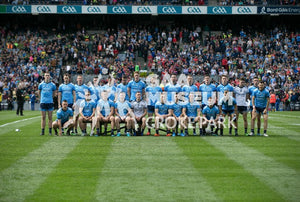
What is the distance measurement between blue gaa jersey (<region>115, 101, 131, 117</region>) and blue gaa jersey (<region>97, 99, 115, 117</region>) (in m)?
0.18

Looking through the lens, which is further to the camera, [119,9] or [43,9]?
[43,9]

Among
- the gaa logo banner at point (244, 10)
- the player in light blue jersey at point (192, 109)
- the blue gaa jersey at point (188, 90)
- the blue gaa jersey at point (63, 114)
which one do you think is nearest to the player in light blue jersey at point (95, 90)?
the blue gaa jersey at point (63, 114)

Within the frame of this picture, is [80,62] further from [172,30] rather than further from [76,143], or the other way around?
[76,143]

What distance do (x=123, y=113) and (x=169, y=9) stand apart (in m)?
28.4

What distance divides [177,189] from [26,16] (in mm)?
40275

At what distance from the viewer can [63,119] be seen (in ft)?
49.5

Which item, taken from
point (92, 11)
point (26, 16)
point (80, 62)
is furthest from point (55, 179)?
point (26, 16)

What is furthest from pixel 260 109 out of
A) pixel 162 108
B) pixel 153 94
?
pixel 153 94

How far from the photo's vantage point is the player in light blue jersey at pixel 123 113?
49.7ft

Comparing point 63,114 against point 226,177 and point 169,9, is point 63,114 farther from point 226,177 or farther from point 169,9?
point 169,9

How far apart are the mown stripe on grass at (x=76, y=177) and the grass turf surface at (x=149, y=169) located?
0.05ft

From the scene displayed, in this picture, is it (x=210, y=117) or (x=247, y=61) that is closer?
(x=210, y=117)

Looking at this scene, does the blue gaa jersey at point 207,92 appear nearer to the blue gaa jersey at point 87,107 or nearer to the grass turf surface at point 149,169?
the grass turf surface at point 149,169

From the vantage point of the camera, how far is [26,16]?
4447 cm
